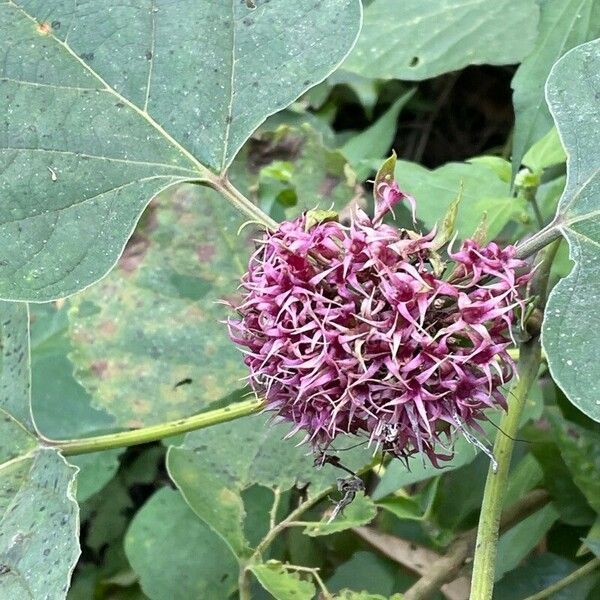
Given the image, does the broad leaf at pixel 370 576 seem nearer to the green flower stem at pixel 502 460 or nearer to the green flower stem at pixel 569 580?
the green flower stem at pixel 569 580

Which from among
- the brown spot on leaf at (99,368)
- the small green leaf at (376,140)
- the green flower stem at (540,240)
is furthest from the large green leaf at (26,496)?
the small green leaf at (376,140)

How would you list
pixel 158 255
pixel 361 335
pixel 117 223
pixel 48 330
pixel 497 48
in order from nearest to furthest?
pixel 361 335 < pixel 117 223 < pixel 497 48 < pixel 158 255 < pixel 48 330

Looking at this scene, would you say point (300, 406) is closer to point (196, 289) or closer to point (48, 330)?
point (196, 289)

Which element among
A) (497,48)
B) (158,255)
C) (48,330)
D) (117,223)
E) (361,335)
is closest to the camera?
(361,335)

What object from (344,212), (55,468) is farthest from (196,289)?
(55,468)

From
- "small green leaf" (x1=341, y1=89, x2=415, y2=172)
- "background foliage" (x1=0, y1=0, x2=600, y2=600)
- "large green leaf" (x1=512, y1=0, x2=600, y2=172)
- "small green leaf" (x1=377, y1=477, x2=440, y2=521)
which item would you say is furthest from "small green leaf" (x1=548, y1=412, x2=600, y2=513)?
"small green leaf" (x1=341, y1=89, x2=415, y2=172)

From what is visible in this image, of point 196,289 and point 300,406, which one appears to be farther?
point 196,289

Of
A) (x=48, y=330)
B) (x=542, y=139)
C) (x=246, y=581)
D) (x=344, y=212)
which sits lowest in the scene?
(x=48, y=330)
